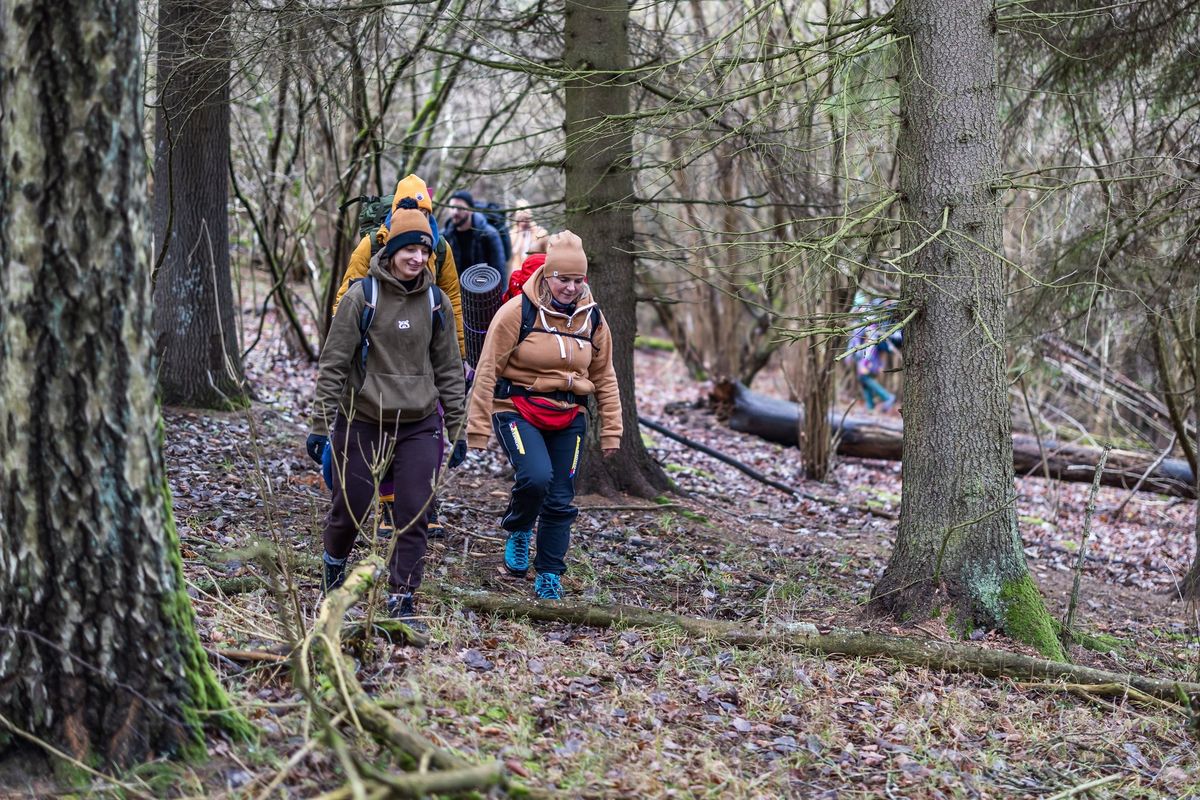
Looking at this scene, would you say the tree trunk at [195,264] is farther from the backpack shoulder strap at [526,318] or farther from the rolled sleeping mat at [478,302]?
the backpack shoulder strap at [526,318]

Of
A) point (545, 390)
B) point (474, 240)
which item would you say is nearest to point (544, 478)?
point (545, 390)

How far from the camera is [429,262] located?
218 inches

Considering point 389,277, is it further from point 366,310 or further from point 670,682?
point 670,682

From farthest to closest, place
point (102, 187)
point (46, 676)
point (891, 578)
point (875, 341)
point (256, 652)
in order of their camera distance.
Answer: point (891, 578) < point (875, 341) < point (256, 652) < point (46, 676) < point (102, 187)

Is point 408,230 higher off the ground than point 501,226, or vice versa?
point 501,226

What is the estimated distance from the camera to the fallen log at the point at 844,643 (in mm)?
5336

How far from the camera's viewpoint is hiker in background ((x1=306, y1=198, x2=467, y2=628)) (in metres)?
5.00

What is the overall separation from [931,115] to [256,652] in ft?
14.7

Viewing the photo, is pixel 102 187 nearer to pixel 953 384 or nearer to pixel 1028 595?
pixel 953 384

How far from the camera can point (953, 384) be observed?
5891 millimetres

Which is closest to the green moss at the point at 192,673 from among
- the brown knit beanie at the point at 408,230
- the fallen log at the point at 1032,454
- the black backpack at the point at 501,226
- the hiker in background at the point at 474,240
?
the brown knit beanie at the point at 408,230

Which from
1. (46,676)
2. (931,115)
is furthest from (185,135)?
(46,676)

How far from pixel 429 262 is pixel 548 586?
1.92 meters

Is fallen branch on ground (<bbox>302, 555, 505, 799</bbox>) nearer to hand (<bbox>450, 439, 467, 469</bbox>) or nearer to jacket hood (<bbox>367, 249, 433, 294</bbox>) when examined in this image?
hand (<bbox>450, 439, 467, 469</bbox>)
